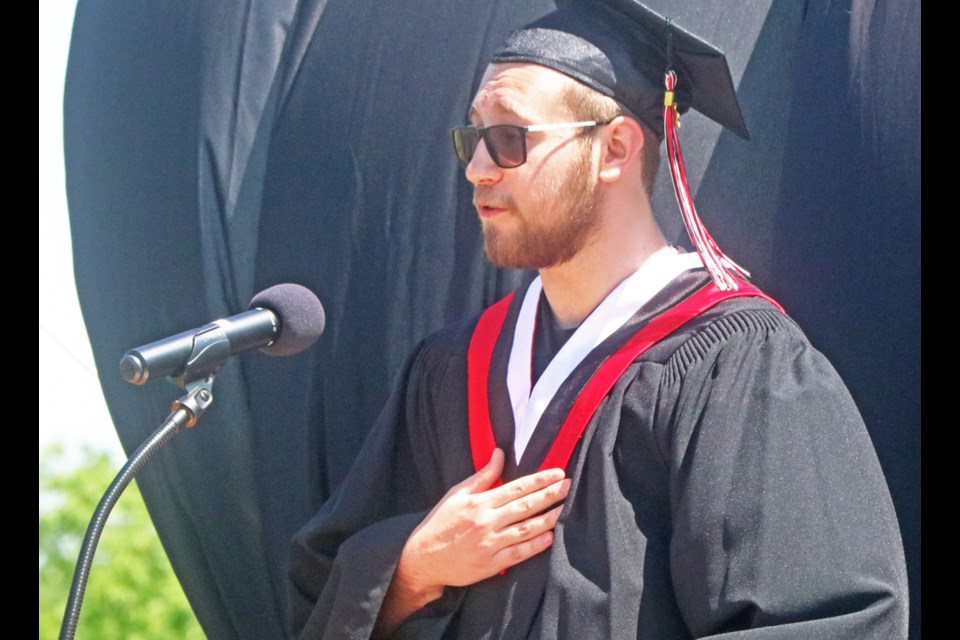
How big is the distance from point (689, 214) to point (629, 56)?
1.12 feet

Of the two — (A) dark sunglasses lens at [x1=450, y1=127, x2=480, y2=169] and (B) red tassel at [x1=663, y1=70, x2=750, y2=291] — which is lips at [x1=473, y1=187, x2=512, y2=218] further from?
(B) red tassel at [x1=663, y1=70, x2=750, y2=291]

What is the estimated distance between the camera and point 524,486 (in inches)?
98.1

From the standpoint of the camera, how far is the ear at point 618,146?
2.75 metres

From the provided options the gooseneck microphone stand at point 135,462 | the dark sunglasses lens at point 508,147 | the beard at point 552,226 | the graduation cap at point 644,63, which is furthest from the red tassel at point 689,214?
the gooseneck microphone stand at point 135,462

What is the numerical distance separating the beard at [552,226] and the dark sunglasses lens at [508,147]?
80 mm

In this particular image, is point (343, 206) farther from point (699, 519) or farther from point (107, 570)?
point (107, 570)

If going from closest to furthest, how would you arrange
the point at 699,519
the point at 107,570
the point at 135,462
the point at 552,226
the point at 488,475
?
the point at 135,462 < the point at 699,519 < the point at 488,475 < the point at 552,226 < the point at 107,570

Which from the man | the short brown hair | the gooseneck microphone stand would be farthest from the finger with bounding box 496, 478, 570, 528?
the short brown hair

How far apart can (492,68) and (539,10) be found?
25.3 inches

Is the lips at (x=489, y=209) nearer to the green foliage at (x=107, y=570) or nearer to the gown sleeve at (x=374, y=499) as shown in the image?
the gown sleeve at (x=374, y=499)

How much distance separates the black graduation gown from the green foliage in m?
6.91

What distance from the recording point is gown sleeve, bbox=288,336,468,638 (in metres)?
2.74

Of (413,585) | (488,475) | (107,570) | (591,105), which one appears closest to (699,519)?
(488,475)

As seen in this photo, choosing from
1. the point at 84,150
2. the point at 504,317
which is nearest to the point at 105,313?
the point at 84,150
